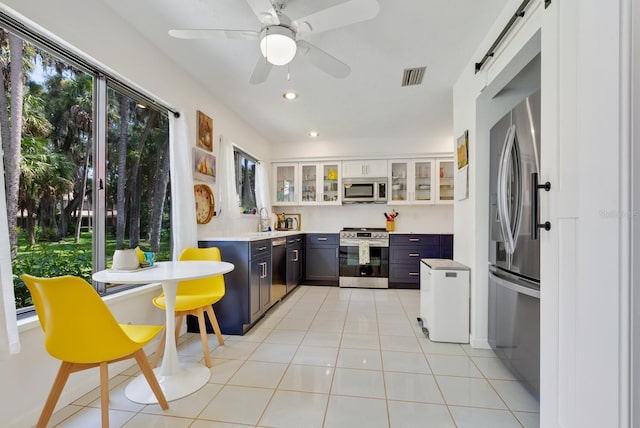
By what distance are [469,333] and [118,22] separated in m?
3.69

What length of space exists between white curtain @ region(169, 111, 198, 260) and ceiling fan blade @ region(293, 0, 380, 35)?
1.53 metres

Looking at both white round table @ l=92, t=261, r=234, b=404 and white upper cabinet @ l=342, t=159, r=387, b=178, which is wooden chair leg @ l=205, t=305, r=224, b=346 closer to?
white round table @ l=92, t=261, r=234, b=404

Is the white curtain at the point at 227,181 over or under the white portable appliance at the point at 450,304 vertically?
over

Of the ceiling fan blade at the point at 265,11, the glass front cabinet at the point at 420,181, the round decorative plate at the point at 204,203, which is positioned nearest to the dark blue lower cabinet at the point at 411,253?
the glass front cabinet at the point at 420,181

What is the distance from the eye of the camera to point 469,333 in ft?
8.32

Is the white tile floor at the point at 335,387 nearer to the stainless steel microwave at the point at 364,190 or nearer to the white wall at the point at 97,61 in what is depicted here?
the white wall at the point at 97,61

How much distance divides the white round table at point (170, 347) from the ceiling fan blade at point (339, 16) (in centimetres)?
157

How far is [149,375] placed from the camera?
60.4 inches

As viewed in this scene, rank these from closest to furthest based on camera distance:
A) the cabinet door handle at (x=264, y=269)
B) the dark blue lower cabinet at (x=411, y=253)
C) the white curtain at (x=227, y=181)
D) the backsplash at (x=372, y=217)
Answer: the cabinet door handle at (x=264, y=269)
the white curtain at (x=227, y=181)
the dark blue lower cabinet at (x=411, y=253)
the backsplash at (x=372, y=217)

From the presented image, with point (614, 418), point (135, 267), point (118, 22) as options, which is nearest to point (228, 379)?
point (135, 267)

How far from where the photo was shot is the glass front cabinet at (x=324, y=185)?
16.7 ft

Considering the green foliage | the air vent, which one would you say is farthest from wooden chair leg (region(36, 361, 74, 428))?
the air vent

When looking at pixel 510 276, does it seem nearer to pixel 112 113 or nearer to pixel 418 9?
pixel 418 9

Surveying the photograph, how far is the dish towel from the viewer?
4.67 m
